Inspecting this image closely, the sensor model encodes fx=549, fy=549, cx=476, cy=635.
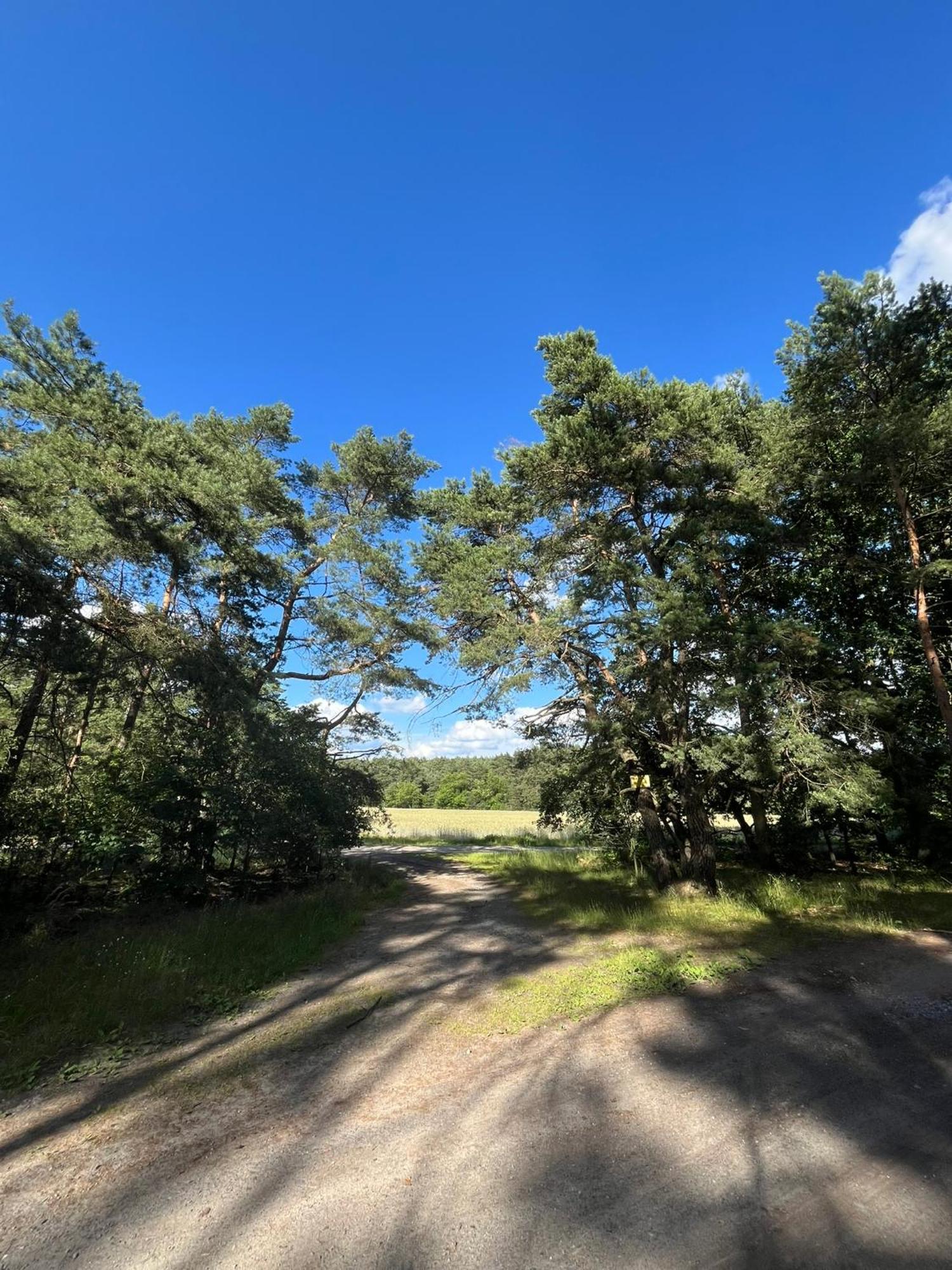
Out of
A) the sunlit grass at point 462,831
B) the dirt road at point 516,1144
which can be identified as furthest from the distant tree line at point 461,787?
the dirt road at point 516,1144

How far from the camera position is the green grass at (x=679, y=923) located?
590cm

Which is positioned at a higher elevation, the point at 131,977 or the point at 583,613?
the point at 583,613

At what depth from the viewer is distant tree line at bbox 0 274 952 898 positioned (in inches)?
352

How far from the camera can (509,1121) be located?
11.5 ft

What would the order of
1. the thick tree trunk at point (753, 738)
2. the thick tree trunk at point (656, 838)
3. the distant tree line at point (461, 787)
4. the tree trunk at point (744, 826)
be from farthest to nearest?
the distant tree line at point (461, 787), the tree trunk at point (744, 826), the thick tree trunk at point (656, 838), the thick tree trunk at point (753, 738)

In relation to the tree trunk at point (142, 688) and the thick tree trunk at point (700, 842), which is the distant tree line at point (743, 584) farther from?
the tree trunk at point (142, 688)

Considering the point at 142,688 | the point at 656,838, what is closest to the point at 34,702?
the point at 142,688

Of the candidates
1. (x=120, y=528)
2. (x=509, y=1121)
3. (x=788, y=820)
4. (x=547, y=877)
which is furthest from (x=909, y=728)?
(x=120, y=528)

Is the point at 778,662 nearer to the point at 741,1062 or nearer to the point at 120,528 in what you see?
the point at 741,1062

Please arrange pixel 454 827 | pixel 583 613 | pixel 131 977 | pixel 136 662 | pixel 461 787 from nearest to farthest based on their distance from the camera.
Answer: pixel 131 977 → pixel 136 662 → pixel 583 613 → pixel 454 827 → pixel 461 787

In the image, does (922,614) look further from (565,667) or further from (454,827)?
(454,827)

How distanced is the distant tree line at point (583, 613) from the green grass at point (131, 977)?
2.21m

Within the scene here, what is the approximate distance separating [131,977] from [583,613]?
29.5 ft

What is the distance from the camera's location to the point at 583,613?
1124 cm
